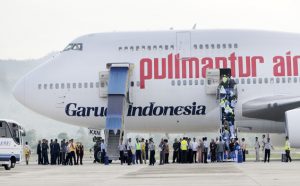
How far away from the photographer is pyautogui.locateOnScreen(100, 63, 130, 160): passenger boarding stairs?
43.7 metres

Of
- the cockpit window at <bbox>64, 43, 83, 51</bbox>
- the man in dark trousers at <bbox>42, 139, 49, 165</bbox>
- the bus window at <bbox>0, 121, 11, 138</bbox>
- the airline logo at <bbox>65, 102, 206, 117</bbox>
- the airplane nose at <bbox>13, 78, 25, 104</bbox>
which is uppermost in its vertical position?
the cockpit window at <bbox>64, 43, 83, 51</bbox>

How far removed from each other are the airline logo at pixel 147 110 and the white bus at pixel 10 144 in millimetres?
4031

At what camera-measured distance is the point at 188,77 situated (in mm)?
44469

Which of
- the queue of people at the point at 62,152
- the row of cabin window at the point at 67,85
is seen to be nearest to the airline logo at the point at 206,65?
the row of cabin window at the point at 67,85

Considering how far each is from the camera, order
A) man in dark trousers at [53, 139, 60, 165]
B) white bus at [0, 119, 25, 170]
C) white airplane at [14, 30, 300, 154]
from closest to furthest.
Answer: white bus at [0, 119, 25, 170] → white airplane at [14, 30, 300, 154] → man in dark trousers at [53, 139, 60, 165]

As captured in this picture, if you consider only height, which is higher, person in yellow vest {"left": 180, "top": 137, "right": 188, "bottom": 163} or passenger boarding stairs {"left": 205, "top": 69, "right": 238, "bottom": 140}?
passenger boarding stairs {"left": 205, "top": 69, "right": 238, "bottom": 140}

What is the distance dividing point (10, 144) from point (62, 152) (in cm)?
620

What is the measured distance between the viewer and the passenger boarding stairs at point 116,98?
43.7 m

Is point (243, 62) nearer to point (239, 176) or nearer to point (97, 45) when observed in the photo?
point (97, 45)

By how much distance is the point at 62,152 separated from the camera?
44844 mm

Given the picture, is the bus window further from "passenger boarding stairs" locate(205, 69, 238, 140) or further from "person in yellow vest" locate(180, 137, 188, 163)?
"passenger boarding stairs" locate(205, 69, 238, 140)

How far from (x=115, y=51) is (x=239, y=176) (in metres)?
19.3

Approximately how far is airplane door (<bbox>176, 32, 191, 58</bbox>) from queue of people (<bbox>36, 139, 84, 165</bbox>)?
7419 mm

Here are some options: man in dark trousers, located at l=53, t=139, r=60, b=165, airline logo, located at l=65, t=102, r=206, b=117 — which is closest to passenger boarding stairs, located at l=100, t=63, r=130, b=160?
airline logo, located at l=65, t=102, r=206, b=117
